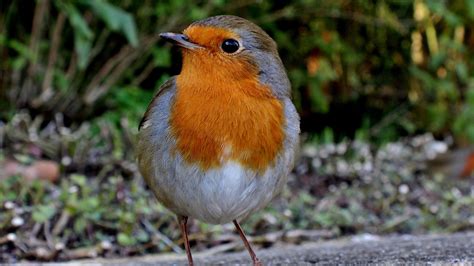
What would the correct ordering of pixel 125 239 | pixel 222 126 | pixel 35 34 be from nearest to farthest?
1. pixel 222 126
2. pixel 125 239
3. pixel 35 34

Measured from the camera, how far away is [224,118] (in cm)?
264

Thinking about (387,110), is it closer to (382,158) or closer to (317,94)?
(317,94)

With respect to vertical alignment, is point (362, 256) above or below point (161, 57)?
below

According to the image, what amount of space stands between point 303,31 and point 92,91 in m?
1.75

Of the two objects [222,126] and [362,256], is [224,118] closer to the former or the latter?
[222,126]

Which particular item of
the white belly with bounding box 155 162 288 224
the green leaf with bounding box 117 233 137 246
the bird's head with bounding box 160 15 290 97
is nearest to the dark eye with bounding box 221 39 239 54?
the bird's head with bounding box 160 15 290 97

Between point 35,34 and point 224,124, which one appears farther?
point 35,34

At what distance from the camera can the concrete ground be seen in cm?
267

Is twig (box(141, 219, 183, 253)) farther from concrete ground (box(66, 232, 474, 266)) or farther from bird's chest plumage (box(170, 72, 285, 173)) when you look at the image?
bird's chest plumage (box(170, 72, 285, 173))

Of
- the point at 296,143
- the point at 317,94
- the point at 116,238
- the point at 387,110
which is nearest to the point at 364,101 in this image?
the point at 387,110

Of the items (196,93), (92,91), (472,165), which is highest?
(196,93)

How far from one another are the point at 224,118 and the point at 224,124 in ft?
0.06

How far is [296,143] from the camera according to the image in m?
2.91

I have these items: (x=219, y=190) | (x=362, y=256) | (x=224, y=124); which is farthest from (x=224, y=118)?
(x=362, y=256)
